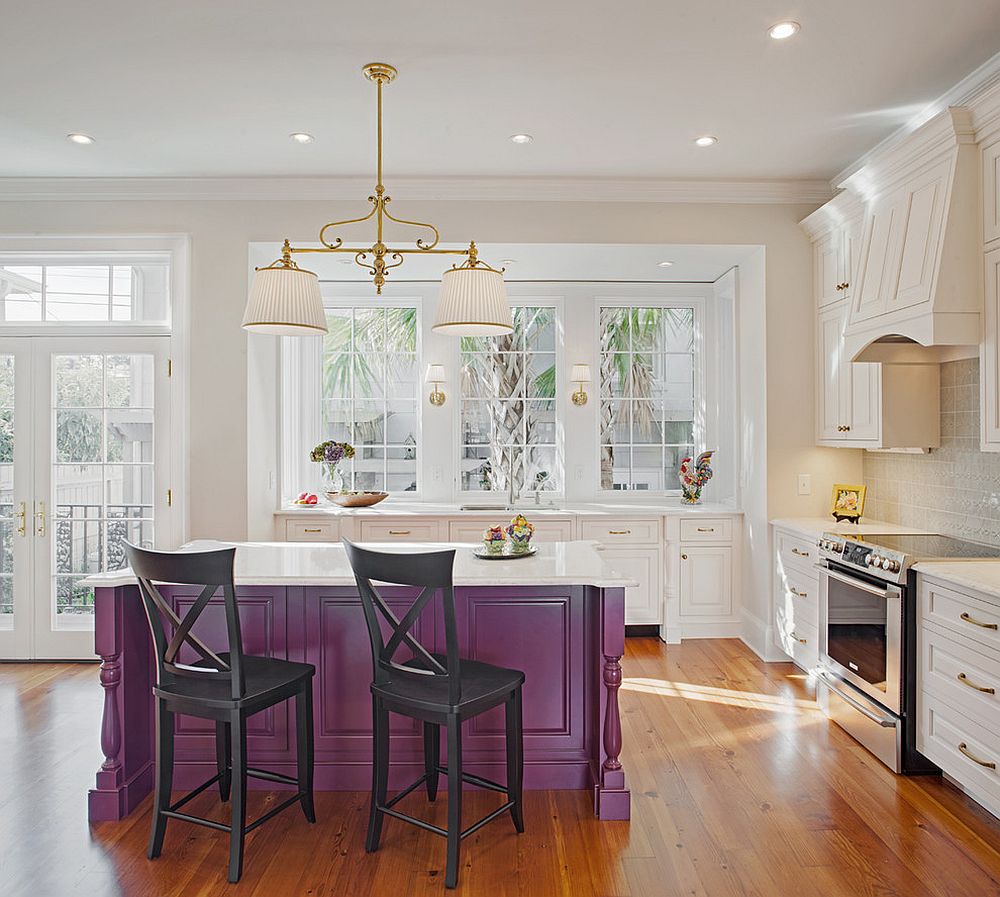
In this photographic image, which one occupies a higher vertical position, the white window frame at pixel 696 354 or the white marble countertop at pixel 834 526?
the white window frame at pixel 696 354

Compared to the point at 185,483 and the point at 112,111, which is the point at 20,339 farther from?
the point at 112,111

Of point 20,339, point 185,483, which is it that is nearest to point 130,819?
point 185,483

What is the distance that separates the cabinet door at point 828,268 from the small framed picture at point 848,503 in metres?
1.07

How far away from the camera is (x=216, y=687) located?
97.7 inches

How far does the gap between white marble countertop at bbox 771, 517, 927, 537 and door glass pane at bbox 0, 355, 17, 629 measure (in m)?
4.59

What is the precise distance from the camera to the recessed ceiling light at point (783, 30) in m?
2.77

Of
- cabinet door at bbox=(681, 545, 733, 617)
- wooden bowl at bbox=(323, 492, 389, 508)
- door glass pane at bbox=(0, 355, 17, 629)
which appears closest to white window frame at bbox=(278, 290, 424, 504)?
wooden bowl at bbox=(323, 492, 389, 508)

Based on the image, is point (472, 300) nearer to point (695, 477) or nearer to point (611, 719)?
point (611, 719)

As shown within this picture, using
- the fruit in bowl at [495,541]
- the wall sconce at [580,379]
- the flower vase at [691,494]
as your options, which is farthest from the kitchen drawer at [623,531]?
the fruit in bowl at [495,541]

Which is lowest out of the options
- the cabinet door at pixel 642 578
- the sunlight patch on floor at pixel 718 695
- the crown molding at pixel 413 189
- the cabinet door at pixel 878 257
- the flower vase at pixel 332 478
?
the sunlight patch on floor at pixel 718 695

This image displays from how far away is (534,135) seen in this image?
379cm

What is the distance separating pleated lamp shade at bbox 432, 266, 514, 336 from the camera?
2716 mm

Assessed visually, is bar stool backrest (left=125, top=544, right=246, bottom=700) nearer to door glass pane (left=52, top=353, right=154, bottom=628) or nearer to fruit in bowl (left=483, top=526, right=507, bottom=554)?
fruit in bowl (left=483, top=526, right=507, bottom=554)

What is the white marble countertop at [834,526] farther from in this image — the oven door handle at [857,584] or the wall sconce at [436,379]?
the wall sconce at [436,379]
